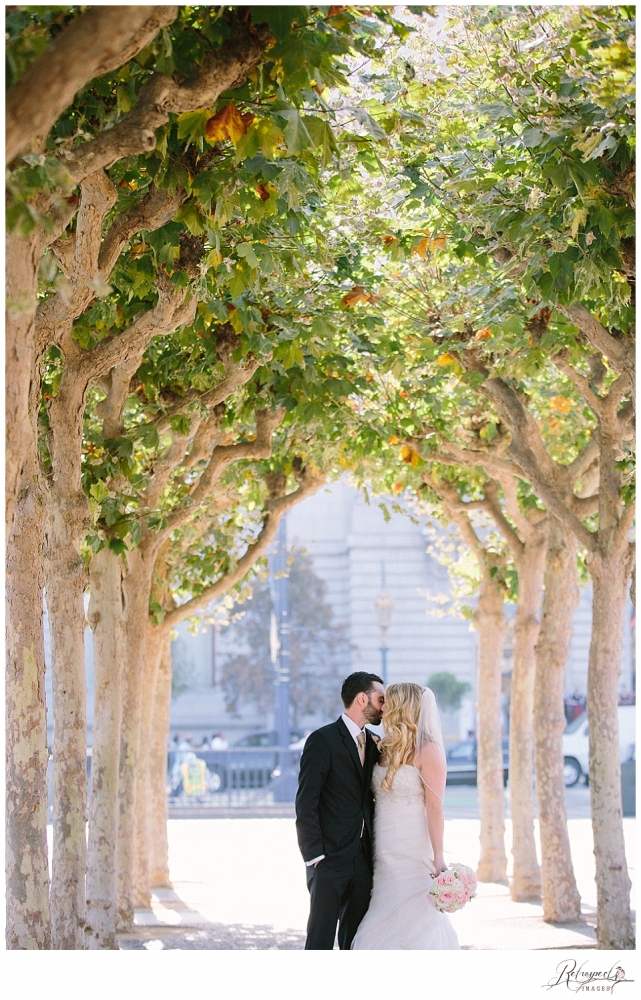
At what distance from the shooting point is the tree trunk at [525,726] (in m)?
11.7

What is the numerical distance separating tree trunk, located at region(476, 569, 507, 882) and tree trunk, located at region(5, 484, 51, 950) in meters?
8.33

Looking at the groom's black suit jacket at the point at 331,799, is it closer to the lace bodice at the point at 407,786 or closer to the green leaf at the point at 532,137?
the lace bodice at the point at 407,786

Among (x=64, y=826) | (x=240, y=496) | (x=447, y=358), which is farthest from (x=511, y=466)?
(x=64, y=826)

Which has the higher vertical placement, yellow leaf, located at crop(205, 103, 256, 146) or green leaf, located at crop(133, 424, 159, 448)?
yellow leaf, located at crop(205, 103, 256, 146)

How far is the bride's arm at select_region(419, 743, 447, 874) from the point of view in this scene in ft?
20.1

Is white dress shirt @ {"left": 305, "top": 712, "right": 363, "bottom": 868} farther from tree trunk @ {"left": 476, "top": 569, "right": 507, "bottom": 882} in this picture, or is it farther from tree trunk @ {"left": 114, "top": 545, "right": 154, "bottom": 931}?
tree trunk @ {"left": 476, "top": 569, "right": 507, "bottom": 882}

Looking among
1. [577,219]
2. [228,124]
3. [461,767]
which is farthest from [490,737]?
[461,767]

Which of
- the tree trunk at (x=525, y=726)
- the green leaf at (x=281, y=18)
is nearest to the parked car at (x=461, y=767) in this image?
the tree trunk at (x=525, y=726)

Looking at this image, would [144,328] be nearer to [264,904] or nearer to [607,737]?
[607,737]

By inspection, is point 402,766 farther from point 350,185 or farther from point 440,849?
point 350,185

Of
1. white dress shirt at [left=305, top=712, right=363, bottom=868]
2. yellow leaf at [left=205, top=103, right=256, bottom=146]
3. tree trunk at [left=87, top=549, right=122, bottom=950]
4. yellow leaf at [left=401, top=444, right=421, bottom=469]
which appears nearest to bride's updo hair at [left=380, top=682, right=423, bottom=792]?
white dress shirt at [left=305, top=712, right=363, bottom=868]

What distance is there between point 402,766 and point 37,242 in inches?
143

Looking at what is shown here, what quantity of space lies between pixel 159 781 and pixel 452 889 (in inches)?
289
